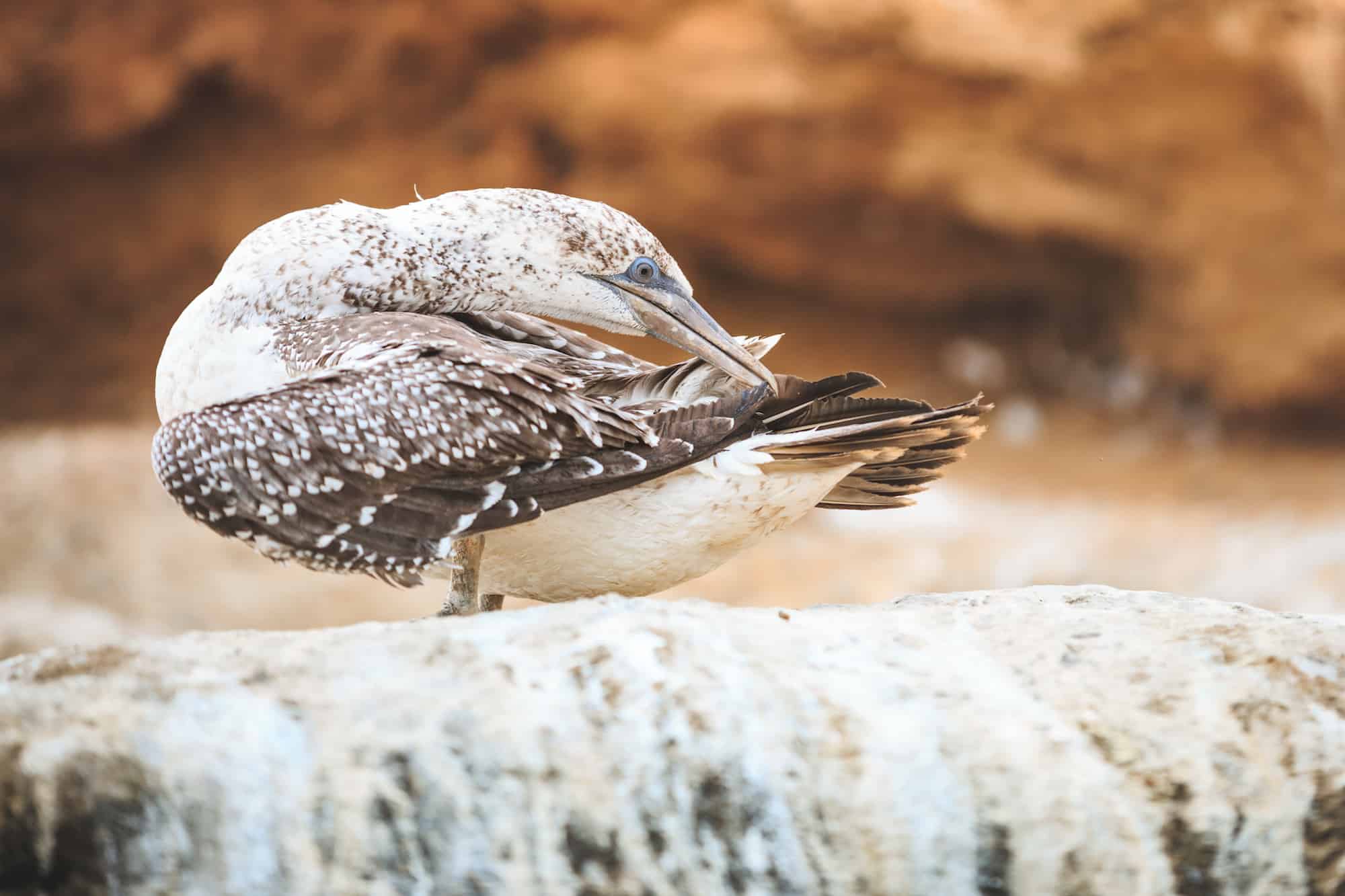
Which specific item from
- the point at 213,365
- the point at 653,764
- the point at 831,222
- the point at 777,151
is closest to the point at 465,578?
the point at 213,365

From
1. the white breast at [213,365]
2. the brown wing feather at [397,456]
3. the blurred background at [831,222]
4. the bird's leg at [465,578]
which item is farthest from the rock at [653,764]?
the blurred background at [831,222]

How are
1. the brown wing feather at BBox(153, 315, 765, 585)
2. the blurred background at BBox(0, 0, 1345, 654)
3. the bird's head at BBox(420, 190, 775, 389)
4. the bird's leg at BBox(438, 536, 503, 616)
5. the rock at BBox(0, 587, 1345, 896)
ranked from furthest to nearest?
the blurred background at BBox(0, 0, 1345, 654)
the bird's head at BBox(420, 190, 775, 389)
the bird's leg at BBox(438, 536, 503, 616)
the brown wing feather at BBox(153, 315, 765, 585)
the rock at BBox(0, 587, 1345, 896)

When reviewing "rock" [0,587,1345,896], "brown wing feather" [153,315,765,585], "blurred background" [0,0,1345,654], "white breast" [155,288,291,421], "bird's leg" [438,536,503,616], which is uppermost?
"blurred background" [0,0,1345,654]

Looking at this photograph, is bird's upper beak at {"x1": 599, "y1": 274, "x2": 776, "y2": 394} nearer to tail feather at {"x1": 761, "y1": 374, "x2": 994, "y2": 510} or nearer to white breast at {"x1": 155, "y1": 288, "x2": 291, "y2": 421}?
tail feather at {"x1": 761, "y1": 374, "x2": 994, "y2": 510}

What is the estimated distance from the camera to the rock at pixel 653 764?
1.77 meters

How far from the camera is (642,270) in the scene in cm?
264

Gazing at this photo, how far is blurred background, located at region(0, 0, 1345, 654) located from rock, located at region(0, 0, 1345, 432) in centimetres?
2

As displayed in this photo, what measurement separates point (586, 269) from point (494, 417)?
1.53ft

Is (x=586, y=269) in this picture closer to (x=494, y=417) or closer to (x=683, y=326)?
(x=683, y=326)

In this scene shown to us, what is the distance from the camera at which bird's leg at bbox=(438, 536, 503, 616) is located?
241 centimetres

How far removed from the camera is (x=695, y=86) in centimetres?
638

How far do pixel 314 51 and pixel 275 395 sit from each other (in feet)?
15.4

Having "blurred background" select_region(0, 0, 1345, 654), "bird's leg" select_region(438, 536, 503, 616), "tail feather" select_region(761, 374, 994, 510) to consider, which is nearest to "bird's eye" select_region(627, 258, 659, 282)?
"tail feather" select_region(761, 374, 994, 510)

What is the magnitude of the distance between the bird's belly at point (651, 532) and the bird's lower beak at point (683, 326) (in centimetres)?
24
